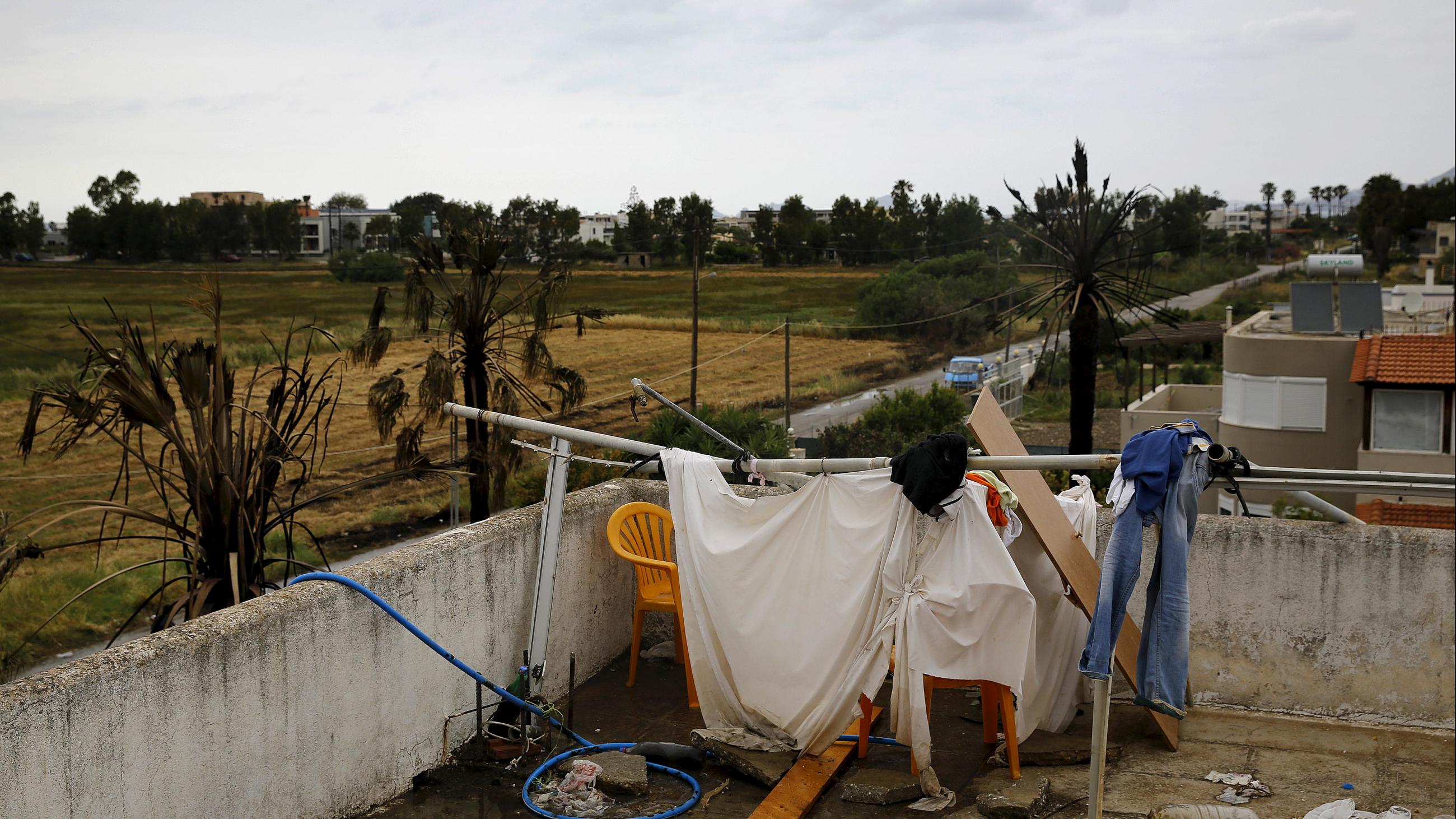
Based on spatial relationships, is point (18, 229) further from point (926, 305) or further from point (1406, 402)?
point (1406, 402)

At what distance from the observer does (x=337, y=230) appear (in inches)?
2704

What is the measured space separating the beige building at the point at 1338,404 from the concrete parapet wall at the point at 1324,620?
13.1 meters

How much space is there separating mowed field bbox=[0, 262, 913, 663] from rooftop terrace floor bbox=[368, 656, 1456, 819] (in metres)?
11.1

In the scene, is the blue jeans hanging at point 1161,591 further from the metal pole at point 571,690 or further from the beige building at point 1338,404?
the beige building at point 1338,404

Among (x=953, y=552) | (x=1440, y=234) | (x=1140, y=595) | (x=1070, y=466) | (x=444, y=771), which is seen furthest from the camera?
(x=1440, y=234)

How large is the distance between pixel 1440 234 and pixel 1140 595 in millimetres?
81457

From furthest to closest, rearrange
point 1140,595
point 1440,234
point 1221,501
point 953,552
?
point 1440,234, point 1221,501, point 1140,595, point 953,552

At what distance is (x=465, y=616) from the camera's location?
5.20m

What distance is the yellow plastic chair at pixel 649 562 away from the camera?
5.89m

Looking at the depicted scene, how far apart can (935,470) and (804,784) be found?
4.86ft

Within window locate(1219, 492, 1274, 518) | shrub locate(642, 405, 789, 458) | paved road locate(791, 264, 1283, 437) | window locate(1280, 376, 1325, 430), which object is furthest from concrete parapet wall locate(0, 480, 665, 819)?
window locate(1280, 376, 1325, 430)

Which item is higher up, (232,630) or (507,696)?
(232,630)

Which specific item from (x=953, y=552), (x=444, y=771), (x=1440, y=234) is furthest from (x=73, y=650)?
(x=1440, y=234)

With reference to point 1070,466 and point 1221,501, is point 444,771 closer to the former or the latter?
point 1070,466
